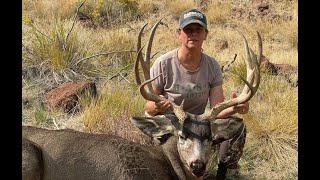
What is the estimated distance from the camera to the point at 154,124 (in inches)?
180

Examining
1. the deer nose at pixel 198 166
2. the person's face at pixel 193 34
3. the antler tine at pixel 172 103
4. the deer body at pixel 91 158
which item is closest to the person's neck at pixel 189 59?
the person's face at pixel 193 34

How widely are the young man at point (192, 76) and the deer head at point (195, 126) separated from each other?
1.68 feet

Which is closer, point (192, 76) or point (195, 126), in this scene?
point (195, 126)

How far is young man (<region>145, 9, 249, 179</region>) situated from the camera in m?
5.14

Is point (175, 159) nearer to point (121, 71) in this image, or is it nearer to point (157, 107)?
point (157, 107)

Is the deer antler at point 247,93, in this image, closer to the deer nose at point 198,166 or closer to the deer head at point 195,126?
the deer head at point 195,126

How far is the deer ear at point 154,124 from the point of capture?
4.52 metres

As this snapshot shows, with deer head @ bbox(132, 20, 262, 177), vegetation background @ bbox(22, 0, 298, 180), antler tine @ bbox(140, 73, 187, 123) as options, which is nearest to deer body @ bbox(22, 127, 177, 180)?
deer head @ bbox(132, 20, 262, 177)

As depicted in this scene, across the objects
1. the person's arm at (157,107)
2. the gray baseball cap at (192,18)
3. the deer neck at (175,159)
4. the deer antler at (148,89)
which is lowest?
the deer neck at (175,159)

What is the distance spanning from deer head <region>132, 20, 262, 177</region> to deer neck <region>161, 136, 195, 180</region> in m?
0.09

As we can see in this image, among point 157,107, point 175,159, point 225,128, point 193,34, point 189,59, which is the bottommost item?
point 175,159

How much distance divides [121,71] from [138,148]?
4.36 metres

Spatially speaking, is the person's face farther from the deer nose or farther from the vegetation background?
the vegetation background

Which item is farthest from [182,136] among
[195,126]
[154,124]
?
[154,124]
